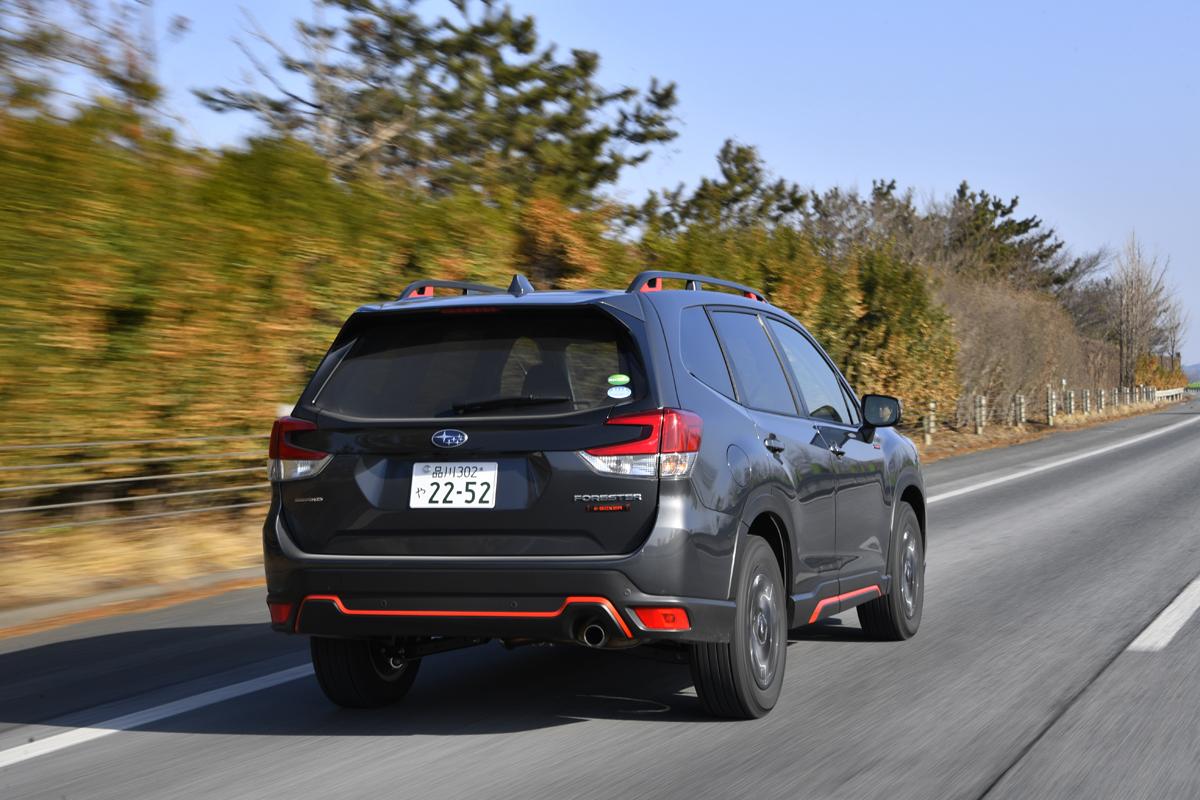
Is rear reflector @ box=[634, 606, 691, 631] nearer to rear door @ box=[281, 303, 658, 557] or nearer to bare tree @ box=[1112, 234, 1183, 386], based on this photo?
rear door @ box=[281, 303, 658, 557]

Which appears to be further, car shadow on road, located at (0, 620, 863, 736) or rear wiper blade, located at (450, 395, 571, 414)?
car shadow on road, located at (0, 620, 863, 736)

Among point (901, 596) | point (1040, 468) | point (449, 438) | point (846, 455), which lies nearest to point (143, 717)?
point (449, 438)

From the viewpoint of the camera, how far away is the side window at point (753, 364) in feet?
20.2

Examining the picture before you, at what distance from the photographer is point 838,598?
22.2 ft

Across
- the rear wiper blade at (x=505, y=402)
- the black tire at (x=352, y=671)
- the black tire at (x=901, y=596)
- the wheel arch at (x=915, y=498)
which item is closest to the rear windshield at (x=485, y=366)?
the rear wiper blade at (x=505, y=402)

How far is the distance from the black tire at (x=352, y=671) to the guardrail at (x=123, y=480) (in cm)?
478

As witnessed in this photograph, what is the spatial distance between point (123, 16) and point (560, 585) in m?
12.0

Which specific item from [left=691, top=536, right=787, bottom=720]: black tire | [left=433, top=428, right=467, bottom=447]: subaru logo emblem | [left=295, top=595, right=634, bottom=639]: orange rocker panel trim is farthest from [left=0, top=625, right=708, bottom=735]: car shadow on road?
[left=433, top=428, right=467, bottom=447]: subaru logo emblem

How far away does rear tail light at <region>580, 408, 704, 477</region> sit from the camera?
518cm

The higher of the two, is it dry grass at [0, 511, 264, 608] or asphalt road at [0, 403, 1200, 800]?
dry grass at [0, 511, 264, 608]

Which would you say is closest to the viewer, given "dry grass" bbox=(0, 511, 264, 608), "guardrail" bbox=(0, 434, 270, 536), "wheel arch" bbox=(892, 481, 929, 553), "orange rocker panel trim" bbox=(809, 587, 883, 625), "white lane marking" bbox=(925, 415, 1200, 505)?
"orange rocker panel trim" bbox=(809, 587, 883, 625)

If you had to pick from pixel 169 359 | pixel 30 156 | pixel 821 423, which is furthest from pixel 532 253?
pixel 821 423

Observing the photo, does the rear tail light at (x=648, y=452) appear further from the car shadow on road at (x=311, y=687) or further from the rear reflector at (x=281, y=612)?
the rear reflector at (x=281, y=612)

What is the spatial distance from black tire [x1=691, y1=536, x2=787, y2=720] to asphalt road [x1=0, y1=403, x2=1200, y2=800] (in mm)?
106
